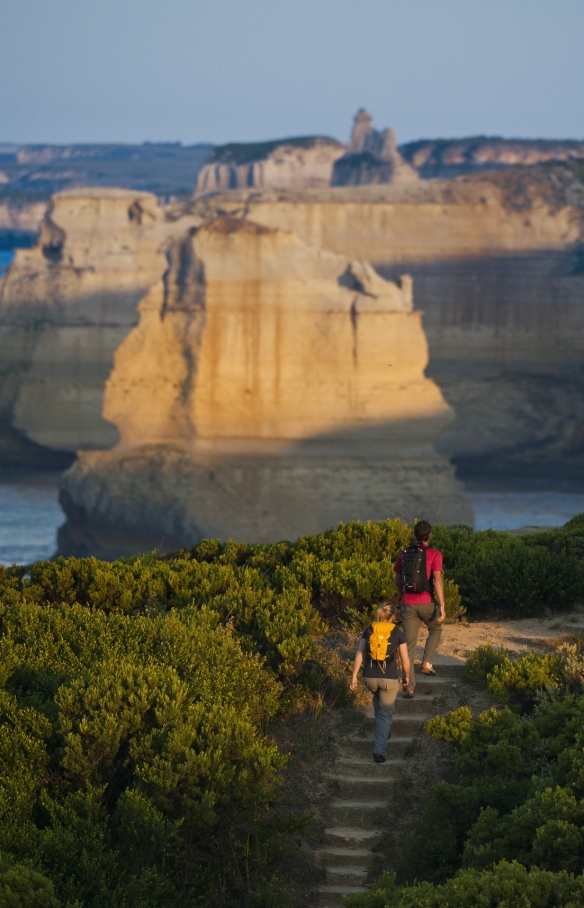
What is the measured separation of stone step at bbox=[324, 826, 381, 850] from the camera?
10.4 meters

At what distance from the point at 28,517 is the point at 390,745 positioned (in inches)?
2213

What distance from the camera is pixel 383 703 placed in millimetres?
11039

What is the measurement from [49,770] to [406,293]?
41857mm

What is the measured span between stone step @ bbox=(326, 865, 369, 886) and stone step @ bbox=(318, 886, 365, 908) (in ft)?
0.13

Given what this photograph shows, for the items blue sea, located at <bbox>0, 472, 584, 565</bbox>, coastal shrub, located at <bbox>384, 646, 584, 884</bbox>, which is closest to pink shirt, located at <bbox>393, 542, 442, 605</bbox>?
coastal shrub, located at <bbox>384, 646, 584, 884</bbox>

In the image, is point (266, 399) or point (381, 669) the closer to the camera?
point (381, 669)

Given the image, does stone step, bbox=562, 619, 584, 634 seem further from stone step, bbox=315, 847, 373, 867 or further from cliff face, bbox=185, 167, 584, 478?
cliff face, bbox=185, 167, 584, 478

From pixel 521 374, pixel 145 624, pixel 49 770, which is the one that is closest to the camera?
pixel 49 770

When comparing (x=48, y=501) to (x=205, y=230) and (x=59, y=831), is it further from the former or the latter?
(x=59, y=831)

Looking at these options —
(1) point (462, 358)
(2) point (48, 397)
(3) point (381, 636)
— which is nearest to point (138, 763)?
(3) point (381, 636)

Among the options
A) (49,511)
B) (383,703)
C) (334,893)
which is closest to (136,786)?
(334,893)

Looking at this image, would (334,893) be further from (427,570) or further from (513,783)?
(427,570)

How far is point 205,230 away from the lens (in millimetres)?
48469

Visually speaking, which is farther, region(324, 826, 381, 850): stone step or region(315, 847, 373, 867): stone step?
region(324, 826, 381, 850): stone step
